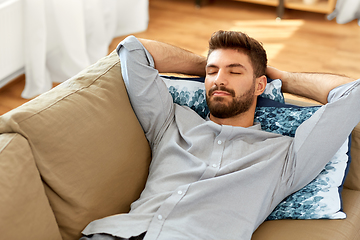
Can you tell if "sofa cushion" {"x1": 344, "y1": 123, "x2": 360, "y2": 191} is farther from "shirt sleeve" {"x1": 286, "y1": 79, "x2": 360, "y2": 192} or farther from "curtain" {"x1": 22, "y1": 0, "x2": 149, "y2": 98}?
"curtain" {"x1": 22, "y1": 0, "x2": 149, "y2": 98}

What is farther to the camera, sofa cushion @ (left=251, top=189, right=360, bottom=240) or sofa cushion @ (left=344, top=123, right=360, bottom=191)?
sofa cushion @ (left=344, top=123, right=360, bottom=191)

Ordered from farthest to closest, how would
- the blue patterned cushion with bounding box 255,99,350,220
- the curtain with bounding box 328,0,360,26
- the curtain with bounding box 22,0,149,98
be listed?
the curtain with bounding box 328,0,360,26 → the curtain with bounding box 22,0,149,98 → the blue patterned cushion with bounding box 255,99,350,220

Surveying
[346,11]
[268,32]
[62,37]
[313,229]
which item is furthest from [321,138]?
[346,11]

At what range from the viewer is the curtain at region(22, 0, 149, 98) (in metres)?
2.69

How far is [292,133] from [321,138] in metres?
0.17

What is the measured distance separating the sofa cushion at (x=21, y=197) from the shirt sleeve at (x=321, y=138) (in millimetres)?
802

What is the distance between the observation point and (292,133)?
1549 mm

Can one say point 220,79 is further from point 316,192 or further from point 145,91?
point 316,192

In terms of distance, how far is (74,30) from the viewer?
2.89m

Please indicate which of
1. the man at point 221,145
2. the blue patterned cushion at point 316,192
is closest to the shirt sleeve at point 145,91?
the man at point 221,145

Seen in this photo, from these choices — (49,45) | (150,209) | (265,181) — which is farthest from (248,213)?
(49,45)

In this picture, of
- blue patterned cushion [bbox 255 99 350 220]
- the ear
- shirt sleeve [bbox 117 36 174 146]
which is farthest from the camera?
the ear

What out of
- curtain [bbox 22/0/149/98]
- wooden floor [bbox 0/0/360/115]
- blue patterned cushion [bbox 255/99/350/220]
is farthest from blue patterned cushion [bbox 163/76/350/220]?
wooden floor [bbox 0/0/360/115]

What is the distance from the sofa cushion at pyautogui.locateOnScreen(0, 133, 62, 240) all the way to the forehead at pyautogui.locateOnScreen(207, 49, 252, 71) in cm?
77
